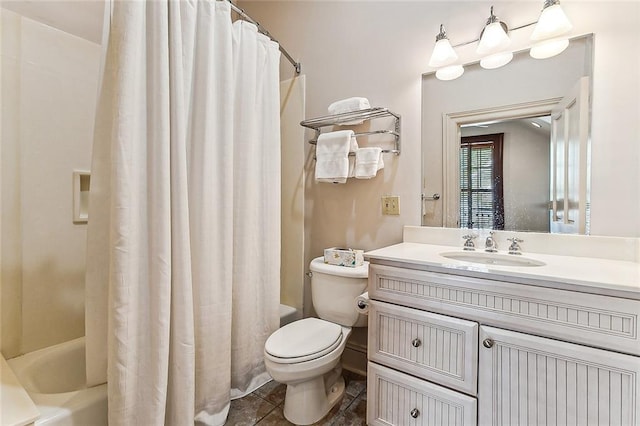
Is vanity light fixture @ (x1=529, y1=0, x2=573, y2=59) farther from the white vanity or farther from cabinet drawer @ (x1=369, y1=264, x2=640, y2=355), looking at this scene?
cabinet drawer @ (x1=369, y1=264, x2=640, y2=355)

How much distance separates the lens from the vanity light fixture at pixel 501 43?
1.20 meters

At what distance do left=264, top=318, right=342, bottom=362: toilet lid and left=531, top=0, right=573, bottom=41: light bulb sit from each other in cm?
163

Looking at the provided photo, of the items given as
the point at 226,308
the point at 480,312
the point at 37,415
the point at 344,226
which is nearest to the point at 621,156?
the point at 480,312

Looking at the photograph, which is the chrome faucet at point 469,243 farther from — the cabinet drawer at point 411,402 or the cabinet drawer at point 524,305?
the cabinet drawer at point 411,402

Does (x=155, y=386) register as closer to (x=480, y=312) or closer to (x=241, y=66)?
(x=480, y=312)

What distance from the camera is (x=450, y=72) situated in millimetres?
1507

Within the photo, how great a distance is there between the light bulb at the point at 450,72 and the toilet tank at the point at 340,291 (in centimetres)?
108

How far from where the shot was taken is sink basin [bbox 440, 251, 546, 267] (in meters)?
1.22

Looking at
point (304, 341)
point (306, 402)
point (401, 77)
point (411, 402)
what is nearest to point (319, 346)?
point (304, 341)

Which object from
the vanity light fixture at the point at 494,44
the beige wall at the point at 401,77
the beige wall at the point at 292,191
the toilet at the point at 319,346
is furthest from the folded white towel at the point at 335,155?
the vanity light fixture at the point at 494,44

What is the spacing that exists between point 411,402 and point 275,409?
28.4 inches

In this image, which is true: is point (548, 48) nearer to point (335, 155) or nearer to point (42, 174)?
point (335, 155)

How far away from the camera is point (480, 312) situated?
1.03m

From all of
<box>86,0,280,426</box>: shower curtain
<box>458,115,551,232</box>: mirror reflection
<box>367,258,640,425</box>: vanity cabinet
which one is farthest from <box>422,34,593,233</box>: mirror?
<box>86,0,280,426</box>: shower curtain
